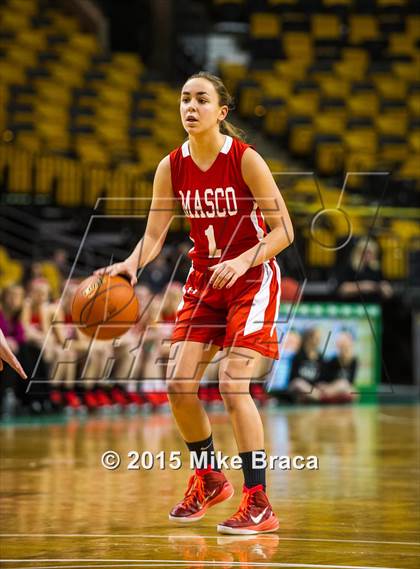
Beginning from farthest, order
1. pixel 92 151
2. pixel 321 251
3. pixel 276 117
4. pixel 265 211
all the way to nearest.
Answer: pixel 276 117
pixel 92 151
pixel 321 251
pixel 265 211

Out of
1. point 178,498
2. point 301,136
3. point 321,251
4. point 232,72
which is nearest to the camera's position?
point 178,498

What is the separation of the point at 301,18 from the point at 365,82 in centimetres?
227

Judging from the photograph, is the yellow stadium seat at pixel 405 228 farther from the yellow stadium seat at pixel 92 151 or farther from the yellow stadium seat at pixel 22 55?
the yellow stadium seat at pixel 22 55

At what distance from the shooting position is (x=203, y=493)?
17.1 ft

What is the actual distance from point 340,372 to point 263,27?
1010cm

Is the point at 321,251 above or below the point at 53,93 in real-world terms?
below

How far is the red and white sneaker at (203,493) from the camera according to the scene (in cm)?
518

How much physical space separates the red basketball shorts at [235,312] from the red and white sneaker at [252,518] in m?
0.59

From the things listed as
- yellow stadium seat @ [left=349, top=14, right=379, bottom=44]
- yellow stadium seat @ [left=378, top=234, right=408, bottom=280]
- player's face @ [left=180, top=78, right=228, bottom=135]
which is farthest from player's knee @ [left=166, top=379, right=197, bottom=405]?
yellow stadium seat @ [left=349, top=14, right=379, bottom=44]

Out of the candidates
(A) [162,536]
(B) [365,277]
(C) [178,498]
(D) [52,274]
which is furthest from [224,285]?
(B) [365,277]

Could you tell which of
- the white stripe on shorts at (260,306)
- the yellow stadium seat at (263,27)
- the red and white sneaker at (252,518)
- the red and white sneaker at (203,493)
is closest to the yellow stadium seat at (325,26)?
the yellow stadium seat at (263,27)

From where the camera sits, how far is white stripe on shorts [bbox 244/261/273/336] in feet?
16.4

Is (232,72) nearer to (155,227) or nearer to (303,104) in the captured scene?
(303,104)

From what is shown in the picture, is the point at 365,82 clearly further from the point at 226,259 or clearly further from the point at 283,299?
the point at 226,259
